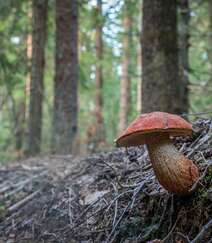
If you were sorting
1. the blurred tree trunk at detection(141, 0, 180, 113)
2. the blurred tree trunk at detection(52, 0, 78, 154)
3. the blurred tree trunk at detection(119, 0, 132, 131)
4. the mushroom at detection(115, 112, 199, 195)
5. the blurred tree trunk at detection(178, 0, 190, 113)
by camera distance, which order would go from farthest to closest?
the blurred tree trunk at detection(119, 0, 132, 131), the blurred tree trunk at detection(178, 0, 190, 113), the blurred tree trunk at detection(52, 0, 78, 154), the blurred tree trunk at detection(141, 0, 180, 113), the mushroom at detection(115, 112, 199, 195)

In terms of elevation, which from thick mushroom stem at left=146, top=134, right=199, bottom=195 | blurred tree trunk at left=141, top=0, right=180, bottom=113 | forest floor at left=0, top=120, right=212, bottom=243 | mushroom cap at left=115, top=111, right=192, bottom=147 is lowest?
forest floor at left=0, top=120, right=212, bottom=243

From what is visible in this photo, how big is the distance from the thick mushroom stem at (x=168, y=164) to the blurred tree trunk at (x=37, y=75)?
25.3ft

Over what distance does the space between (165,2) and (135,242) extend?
4.14 metres

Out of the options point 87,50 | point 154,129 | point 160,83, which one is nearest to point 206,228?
point 154,129

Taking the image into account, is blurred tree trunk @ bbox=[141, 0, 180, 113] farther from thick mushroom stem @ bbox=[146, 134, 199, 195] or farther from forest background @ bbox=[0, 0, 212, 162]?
thick mushroom stem @ bbox=[146, 134, 199, 195]

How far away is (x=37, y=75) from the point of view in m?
10.4

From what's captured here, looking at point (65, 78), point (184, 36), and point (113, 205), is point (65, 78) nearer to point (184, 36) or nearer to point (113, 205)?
point (184, 36)

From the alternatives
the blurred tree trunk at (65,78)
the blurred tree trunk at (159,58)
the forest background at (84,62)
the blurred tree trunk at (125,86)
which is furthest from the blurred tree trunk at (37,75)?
the blurred tree trunk at (125,86)

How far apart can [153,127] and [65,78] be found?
19.9 feet

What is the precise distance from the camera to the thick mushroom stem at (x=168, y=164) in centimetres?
267

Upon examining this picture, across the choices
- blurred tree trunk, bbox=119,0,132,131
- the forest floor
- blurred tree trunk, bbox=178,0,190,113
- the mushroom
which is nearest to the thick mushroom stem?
the mushroom

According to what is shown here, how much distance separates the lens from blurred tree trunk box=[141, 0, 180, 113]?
20.0ft

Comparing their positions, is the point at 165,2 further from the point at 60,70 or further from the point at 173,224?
the point at 173,224

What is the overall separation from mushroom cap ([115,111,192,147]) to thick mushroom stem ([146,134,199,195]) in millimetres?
68
